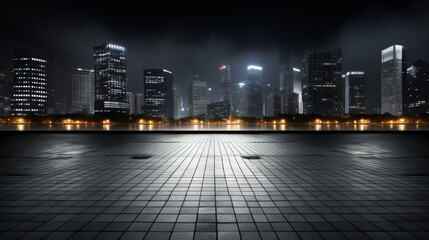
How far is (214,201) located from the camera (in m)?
7.29

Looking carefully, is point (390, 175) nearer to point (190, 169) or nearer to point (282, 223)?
point (282, 223)

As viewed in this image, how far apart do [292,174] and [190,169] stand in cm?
424

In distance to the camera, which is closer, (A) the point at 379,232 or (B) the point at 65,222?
(A) the point at 379,232

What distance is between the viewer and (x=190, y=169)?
11.7 metres

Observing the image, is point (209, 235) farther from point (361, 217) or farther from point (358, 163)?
point (358, 163)

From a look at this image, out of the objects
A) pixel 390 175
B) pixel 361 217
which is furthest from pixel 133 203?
pixel 390 175

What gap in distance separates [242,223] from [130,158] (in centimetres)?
1029

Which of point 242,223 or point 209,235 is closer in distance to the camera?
point 209,235

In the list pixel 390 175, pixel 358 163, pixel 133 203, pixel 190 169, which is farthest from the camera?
pixel 358 163

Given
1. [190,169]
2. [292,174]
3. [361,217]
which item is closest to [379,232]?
[361,217]

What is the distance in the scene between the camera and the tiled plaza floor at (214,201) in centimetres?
547

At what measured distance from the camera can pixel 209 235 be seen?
524cm

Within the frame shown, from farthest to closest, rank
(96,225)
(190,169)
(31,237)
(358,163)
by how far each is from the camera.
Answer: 1. (358,163)
2. (190,169)
3. (96,225)
4. (31,237)

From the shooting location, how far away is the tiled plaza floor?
5.47 m
